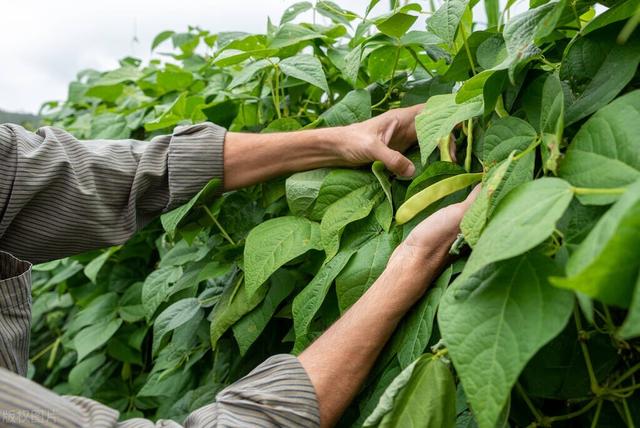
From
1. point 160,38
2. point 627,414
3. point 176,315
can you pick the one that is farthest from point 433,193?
point 160,38

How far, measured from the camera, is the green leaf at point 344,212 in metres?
0.80

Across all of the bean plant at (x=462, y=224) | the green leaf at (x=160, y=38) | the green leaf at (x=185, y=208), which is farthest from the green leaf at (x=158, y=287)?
the green leaf at (x=160, y=38)

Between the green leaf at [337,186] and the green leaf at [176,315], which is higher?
the green leaf at [337,186]

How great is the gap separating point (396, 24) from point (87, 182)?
55cm

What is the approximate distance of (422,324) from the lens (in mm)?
673

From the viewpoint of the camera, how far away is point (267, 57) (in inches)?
39.3

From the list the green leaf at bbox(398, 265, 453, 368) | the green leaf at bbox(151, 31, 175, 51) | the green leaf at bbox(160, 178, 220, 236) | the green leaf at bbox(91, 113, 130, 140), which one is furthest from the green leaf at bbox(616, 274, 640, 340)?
the green leaf at bbox(151, 31, 175, 51)

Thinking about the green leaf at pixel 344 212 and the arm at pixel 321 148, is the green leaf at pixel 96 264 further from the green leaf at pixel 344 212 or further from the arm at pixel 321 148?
the green leaf at pixel 344 212

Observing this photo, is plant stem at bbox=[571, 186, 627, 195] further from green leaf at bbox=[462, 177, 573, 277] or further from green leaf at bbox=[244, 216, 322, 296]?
green leaf at bbox=[244, 216, 322, 296]

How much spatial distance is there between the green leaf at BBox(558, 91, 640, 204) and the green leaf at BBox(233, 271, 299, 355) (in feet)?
1.55

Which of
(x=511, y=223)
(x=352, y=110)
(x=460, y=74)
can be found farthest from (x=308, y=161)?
(x=511, y=223)

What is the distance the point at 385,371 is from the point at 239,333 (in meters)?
0.27

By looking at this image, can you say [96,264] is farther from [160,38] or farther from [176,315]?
[160,38]

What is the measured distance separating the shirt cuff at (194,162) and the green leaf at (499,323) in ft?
1.95
